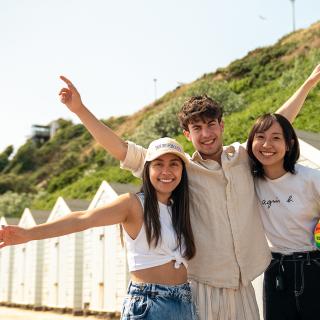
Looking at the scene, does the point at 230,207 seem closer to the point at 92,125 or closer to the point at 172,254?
the point at 172,254

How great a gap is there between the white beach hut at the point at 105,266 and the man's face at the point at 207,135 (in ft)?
34.7

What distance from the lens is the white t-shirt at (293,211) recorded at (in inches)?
138

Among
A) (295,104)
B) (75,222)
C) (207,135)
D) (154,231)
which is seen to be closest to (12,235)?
(75,222)

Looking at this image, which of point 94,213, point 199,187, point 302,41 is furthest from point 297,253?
point 302,41

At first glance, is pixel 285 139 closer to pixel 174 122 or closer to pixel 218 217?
pixel 218 217

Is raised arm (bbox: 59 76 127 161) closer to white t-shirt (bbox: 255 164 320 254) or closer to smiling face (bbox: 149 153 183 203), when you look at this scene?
smiling face (bbox: 149 153 183 203)

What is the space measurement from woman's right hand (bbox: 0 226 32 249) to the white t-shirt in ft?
5.62

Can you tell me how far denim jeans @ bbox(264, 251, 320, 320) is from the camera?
3369 millimetres

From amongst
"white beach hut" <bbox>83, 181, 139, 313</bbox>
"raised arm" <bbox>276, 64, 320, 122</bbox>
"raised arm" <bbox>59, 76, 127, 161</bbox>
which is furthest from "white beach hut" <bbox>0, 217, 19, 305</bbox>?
"raised arm" <bbox>276, 64, 320, 122</bbox>

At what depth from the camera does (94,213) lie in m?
3.15

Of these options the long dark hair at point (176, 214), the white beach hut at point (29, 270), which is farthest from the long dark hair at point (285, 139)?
the white beach hut at point (29, 270)

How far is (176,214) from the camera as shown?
340 cm

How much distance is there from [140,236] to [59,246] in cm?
1578

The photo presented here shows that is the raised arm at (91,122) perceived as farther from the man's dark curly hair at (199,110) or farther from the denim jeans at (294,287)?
the denim jeans at (294,287)
